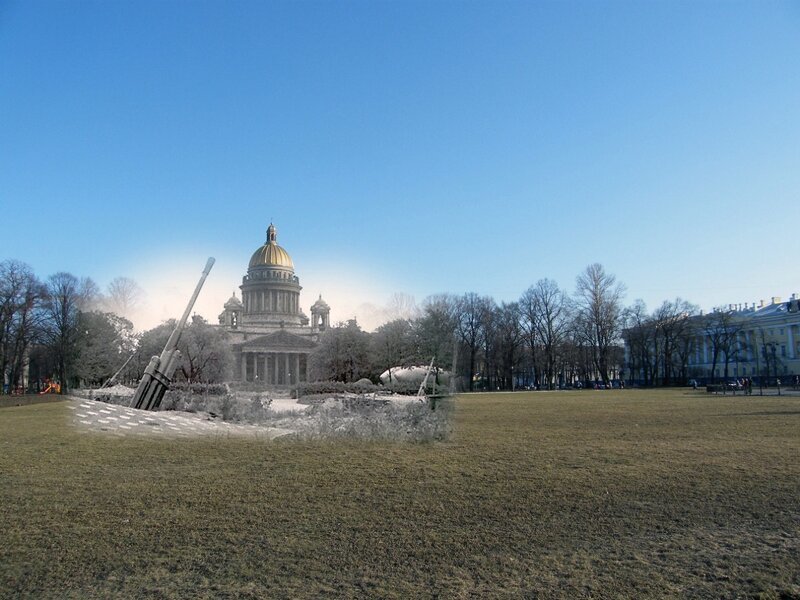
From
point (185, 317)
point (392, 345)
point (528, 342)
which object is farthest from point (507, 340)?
point (185, 317)

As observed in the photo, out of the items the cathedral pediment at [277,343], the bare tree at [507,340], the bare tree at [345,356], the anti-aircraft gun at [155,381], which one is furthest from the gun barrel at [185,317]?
the cathedral pediment at [277,343]

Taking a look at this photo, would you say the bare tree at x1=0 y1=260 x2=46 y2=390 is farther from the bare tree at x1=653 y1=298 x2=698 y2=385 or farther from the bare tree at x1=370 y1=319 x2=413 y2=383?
the bare tree at x1=653 y1=298 x2=698 y2=385

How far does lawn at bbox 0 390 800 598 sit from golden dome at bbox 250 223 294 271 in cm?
8608

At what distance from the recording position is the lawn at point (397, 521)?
220 inches

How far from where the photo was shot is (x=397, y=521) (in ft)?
24.8

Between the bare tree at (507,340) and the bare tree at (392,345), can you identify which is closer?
the bare tree at (392,345)

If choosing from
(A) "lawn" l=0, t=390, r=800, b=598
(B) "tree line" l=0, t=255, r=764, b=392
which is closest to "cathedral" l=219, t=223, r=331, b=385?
(B) "tree line" l=0, t=255, r=764, b=392

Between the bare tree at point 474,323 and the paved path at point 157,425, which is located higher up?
the bare tree at point 474,323

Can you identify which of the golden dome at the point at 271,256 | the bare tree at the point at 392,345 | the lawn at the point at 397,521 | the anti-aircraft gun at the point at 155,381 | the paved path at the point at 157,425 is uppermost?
the golden dome at the point at 271,256

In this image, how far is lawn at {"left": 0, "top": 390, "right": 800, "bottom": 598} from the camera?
5594 millimetres

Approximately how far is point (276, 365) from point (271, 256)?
22.3m

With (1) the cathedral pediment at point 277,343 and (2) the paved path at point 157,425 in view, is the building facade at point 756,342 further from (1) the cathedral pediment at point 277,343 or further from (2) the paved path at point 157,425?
(2) the paved path at point 157,425

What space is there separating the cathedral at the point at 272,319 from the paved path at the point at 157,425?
6343 cm

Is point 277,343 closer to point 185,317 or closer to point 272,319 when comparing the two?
point 272,319
